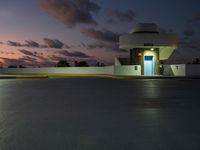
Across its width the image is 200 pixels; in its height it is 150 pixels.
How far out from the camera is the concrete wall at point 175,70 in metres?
40.3

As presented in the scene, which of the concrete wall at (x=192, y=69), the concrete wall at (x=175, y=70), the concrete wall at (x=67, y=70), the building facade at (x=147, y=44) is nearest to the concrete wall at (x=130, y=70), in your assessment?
the building facade at (x=147, y=44)

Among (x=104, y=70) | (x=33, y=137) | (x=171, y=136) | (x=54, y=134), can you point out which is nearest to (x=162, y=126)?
(x=171, y=136)

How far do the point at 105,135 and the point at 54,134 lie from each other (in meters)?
1.07

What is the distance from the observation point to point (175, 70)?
42781 mm

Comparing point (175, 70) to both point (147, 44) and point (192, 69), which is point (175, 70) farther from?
point (147, 44)

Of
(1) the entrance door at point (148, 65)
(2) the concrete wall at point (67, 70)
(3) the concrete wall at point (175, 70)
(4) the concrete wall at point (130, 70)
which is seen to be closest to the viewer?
(3) the concrete wall at point (175, 70)

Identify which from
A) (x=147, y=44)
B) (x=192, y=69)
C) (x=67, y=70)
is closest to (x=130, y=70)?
(x=147, y=44)

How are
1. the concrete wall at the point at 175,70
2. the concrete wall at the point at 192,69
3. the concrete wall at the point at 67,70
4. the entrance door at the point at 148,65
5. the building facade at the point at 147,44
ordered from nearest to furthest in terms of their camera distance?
the concrete wall at the point at 192,69
the concrete wall at the point at 175,70
the building facade at the point at 147,44
the entrance door at the point at 148,65
the concrete wall at the point at 67,70

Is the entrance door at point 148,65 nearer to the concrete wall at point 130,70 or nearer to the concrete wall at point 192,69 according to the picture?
the concrete wall at point 130,70

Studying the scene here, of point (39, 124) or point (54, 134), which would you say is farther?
point (39, 124)

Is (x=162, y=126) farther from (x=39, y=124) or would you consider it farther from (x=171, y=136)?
(x=39, y=124)

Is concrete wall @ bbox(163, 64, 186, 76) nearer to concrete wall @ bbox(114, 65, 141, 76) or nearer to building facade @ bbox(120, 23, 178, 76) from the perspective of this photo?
building facade @ bbox(120, 23, 178, 76)

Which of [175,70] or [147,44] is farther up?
[147,44]

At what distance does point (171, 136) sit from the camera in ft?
19.8
